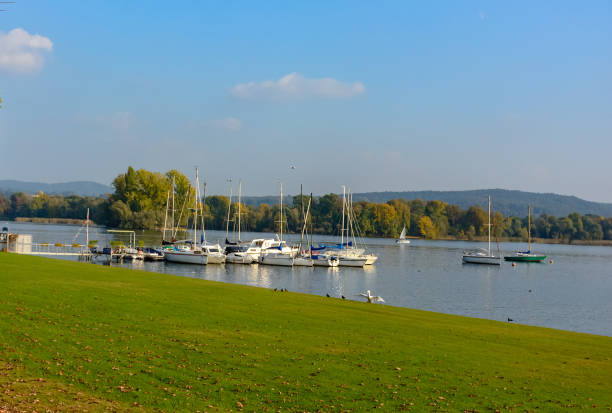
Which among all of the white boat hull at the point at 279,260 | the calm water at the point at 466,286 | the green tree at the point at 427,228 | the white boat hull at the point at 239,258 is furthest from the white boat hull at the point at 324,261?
the green tree at the point at 427,228

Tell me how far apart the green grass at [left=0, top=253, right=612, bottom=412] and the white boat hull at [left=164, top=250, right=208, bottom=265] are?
140ft

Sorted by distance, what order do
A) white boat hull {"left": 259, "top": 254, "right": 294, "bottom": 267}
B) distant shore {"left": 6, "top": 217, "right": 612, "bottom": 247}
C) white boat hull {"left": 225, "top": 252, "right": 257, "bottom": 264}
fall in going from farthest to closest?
distant shore {"left": 6, "top": 217, "right": 612, "bottom": 247} < white boat hull {"left": 259, "top": 254, "right": 294, "bottom": 267} < white boat hull {"left": 225, "top": 252, "right": 257, "bottom": 264}

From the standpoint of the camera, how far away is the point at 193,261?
6488 cm

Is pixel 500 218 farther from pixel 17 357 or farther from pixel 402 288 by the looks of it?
pixel 17 357

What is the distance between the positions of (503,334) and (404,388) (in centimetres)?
1004

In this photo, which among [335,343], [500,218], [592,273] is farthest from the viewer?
[500,218]

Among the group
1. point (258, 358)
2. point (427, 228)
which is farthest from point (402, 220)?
point (258, 358)

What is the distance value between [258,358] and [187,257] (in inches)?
2104

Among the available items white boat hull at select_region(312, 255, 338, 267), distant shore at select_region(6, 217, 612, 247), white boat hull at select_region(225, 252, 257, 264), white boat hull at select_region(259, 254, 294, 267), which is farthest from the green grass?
distant shore at select_region(6, 217, 612, 247)

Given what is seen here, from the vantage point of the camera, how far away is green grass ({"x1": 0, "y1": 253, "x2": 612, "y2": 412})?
415 inches

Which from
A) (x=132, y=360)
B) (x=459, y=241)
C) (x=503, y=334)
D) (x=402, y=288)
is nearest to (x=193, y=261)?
(x=402, y=288)

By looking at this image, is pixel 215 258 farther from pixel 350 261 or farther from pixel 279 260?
pixel 350 261

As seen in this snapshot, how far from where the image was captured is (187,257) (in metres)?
65.2

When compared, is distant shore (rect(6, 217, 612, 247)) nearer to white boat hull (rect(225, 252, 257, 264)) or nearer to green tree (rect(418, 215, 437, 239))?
green tree (rect(418, 215, 437, 239))
